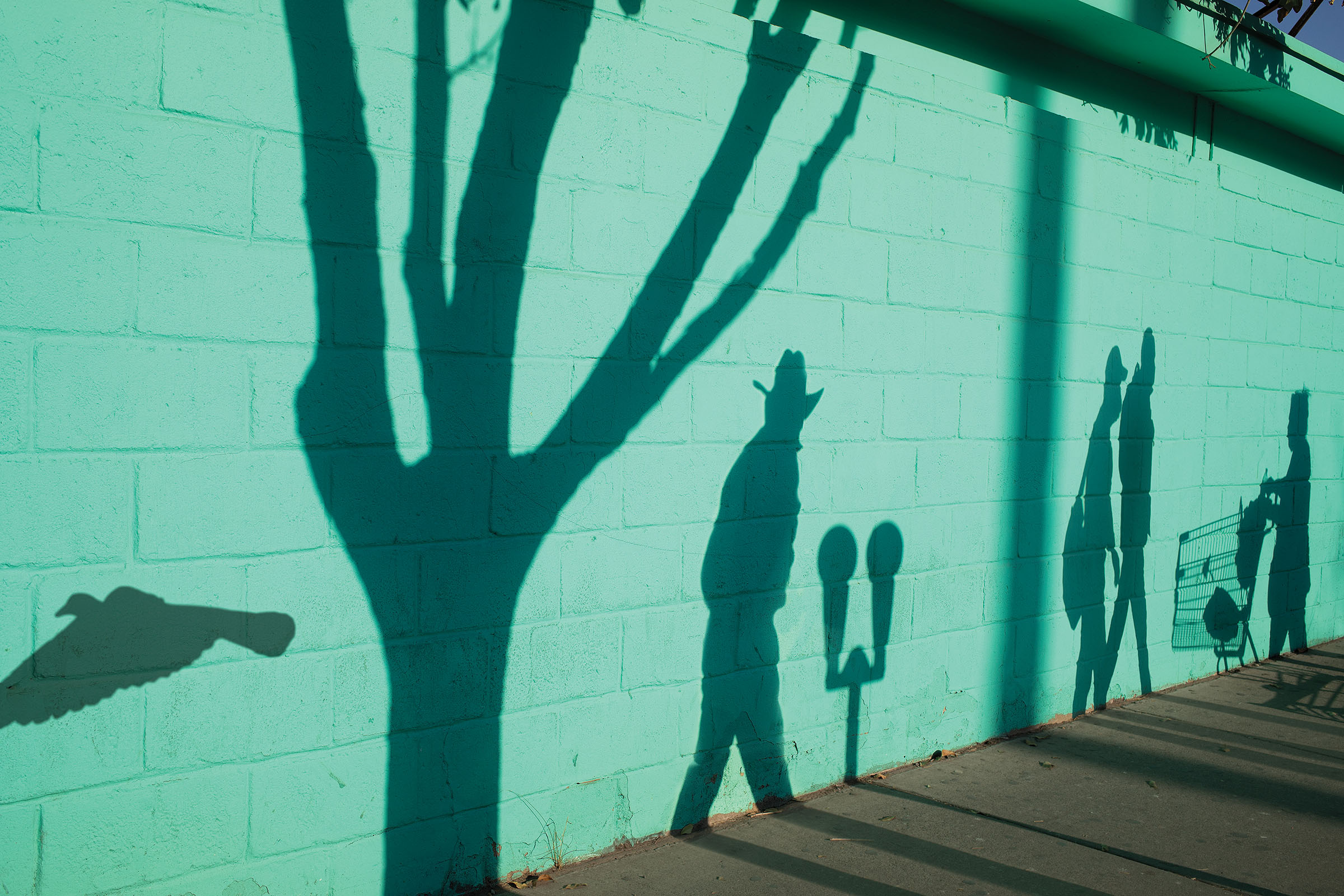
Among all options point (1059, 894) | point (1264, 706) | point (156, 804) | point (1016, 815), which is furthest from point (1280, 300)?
point (156, 804)

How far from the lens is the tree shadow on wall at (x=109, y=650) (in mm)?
2670

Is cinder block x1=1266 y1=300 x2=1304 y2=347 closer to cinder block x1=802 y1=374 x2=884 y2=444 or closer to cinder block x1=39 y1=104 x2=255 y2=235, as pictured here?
cinder block x1=802 y1=374 x2=884 y2=444

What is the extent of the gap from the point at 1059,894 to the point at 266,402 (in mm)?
3047

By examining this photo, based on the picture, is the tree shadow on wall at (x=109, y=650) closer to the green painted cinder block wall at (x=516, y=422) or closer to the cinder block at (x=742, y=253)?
the green painted cinder block wall at (x=516, y=422)

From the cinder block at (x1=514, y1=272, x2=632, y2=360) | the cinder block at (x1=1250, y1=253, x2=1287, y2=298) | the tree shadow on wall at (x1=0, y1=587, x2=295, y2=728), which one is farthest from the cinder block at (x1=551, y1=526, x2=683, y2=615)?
the cinder block at (x1=1250, y1=253, x2=1287, y2=298)

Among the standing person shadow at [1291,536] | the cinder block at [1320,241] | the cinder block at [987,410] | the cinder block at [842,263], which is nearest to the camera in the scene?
the cinder block at [842,263]

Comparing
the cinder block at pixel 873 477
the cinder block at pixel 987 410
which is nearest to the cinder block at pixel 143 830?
the cinder block at pixel 873 477

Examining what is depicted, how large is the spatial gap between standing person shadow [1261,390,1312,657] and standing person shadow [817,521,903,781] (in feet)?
12.7

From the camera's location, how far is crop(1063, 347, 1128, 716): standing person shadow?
571 cm

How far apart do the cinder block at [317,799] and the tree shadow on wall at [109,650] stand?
0.42 metres

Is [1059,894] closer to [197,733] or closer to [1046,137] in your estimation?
[197,733]

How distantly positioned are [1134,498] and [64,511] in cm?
542

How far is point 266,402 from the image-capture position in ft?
9.84

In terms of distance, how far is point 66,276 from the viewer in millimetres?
2693
